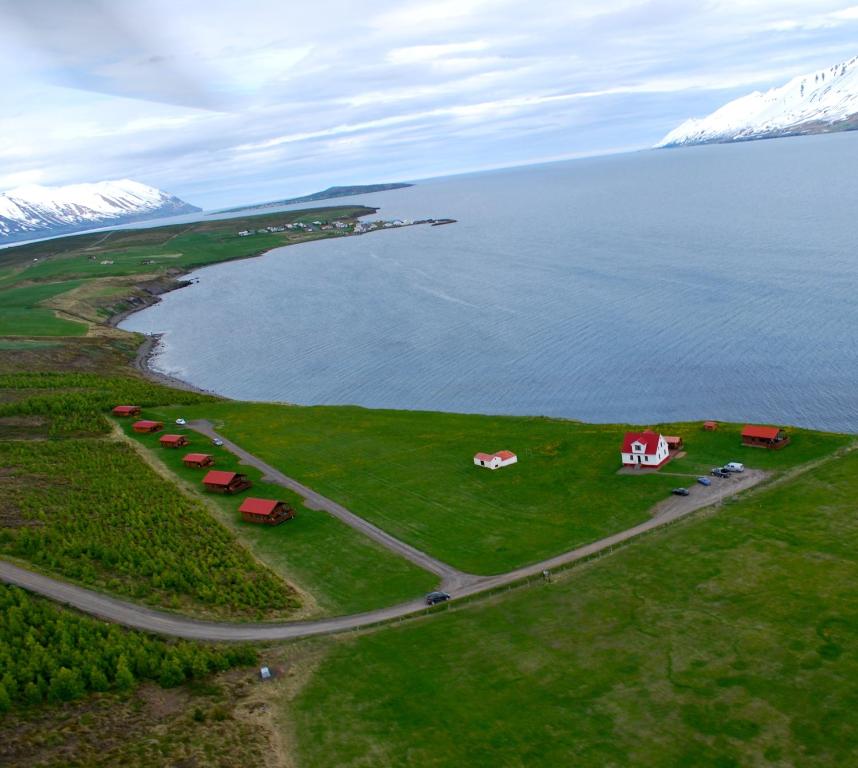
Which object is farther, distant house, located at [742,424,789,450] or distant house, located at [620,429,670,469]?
distant house, located at [742,424,789,450]

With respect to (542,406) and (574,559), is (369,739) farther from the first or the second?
(542,406)

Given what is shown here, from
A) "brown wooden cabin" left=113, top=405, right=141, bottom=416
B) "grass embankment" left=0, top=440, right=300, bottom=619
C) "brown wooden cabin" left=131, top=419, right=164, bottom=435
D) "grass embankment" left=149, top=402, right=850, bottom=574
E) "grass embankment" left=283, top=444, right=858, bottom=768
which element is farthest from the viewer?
"brown wooden cabin" left=113, top=405, right=141, bottom=416

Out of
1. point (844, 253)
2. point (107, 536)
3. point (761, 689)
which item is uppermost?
point (844, 253)

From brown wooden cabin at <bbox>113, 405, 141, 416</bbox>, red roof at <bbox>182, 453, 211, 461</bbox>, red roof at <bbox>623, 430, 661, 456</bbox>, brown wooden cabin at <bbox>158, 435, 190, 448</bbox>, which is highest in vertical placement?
brown wooden cabin at <bbox>113, 405, 141, 416</bbox>

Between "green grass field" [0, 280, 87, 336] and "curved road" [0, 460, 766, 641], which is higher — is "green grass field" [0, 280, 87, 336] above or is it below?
above

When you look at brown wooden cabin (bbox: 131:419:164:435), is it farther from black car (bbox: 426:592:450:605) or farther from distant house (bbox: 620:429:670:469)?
distant house (bbox: 620:429:670:469)

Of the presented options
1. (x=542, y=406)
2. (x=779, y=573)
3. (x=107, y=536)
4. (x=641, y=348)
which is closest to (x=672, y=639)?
(x=779, y=573)

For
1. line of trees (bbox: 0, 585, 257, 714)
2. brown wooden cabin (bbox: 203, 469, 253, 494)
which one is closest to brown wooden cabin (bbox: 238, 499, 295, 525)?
brown wooden cabin (bbox: 203, 469, 253, 494)
